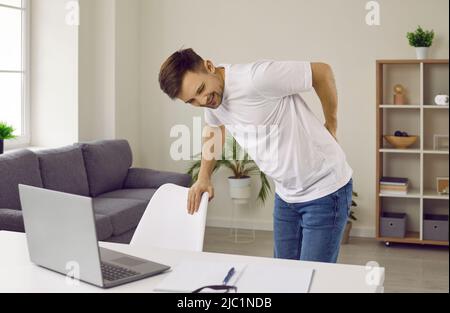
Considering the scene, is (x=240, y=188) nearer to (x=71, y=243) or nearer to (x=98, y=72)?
(x=98, y=72)

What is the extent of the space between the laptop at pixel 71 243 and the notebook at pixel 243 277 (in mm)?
88

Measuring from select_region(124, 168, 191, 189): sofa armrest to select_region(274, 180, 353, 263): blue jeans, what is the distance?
2895 mm

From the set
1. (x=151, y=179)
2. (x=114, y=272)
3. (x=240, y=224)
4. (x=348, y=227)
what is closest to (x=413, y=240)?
(x=348, y=227)

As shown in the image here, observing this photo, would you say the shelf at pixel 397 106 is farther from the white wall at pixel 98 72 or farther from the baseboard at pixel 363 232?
the white wall at pixel 98 72

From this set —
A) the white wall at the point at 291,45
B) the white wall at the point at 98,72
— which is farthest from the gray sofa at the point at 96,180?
the white wall at the point at 291,45

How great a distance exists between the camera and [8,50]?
5262mm

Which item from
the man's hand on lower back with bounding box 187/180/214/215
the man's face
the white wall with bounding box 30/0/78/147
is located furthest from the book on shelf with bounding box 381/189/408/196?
the man's face

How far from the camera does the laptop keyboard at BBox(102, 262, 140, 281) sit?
5.99 ft

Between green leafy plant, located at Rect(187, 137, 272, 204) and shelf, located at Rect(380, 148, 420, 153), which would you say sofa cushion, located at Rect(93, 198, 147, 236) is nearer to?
green leafy plant, located at Rect(187, 137, 272, 204)

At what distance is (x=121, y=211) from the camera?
455 cm
